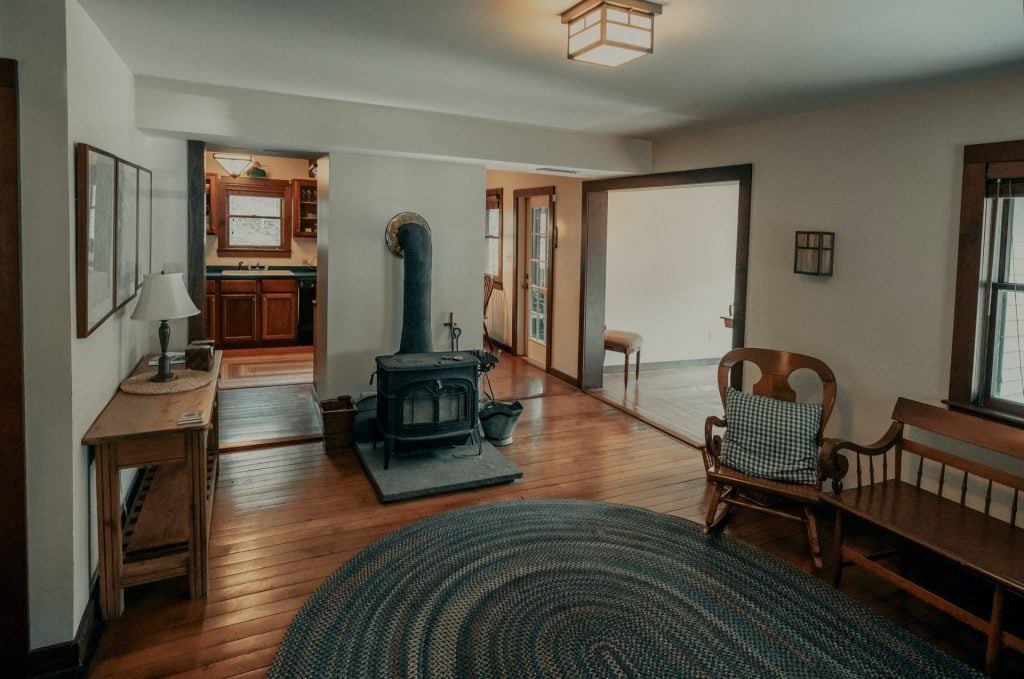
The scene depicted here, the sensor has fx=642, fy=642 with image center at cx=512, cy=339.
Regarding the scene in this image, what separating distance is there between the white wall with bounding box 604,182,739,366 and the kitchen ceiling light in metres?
4.20

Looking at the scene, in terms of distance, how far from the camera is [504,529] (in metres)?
3.49

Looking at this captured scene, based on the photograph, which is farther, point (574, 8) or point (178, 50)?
point (178, 50)

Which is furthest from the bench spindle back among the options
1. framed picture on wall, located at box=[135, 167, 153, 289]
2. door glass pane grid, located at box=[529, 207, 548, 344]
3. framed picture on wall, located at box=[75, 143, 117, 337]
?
door glass pane grid, located at box=[529, 207, 548, 344]

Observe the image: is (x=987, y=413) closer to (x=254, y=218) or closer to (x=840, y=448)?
(x=840, y=448)

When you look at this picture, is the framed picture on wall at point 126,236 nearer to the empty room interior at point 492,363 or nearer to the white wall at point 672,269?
the empty room interior at point 492,363

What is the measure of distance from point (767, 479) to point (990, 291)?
1423 mm

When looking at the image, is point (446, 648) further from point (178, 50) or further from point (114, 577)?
point (178, 50)

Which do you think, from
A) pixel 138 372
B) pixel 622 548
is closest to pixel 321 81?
pixel 138 372

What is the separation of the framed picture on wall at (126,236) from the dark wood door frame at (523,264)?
4450mm

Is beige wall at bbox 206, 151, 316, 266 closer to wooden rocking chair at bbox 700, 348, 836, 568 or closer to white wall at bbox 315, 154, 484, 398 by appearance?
white wall at bbox 315, 154, 484, 398

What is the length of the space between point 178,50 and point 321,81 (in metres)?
0.78

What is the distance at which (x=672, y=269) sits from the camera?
768cm

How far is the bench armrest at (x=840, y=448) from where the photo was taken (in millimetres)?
3203

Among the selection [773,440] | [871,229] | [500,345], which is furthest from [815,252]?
[500,345]
